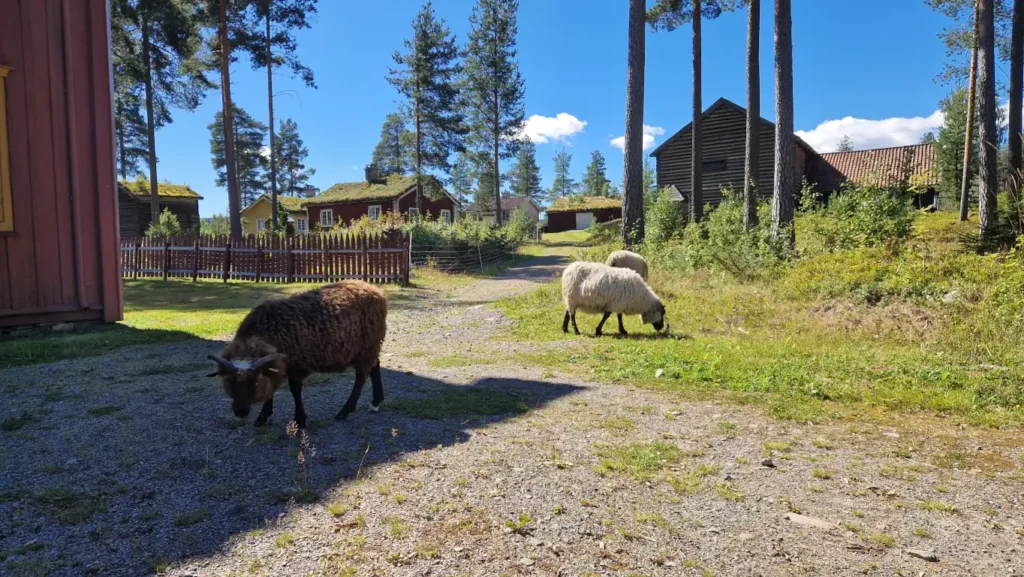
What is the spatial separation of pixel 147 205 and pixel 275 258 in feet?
87.3

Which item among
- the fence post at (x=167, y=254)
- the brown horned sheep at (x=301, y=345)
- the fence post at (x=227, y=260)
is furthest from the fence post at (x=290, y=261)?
the brown horned sheep at (x=301, y=345)

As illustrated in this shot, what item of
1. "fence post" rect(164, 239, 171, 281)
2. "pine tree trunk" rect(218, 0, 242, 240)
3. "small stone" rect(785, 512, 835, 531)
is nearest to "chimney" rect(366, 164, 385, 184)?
"pine tree trunk" rect(218, 0, 242, 240)

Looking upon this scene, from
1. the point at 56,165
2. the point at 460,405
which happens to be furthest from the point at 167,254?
the point at 460,405

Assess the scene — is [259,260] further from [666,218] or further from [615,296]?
[666,218]

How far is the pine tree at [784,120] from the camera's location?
13.5m

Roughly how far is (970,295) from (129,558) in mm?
10935

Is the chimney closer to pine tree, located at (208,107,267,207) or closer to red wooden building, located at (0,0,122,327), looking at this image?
pine tree, located at (208,107,267,207)

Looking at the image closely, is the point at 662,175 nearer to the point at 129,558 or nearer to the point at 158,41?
the point at 158,41

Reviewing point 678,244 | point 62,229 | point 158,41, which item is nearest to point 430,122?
point 158,41

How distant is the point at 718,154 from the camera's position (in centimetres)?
3209

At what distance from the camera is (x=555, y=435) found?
4629 mm

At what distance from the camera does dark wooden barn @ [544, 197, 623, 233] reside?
198ft

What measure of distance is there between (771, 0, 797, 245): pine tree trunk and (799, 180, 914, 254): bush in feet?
2.71

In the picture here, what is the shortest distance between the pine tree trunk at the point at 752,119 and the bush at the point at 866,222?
2227 mm
